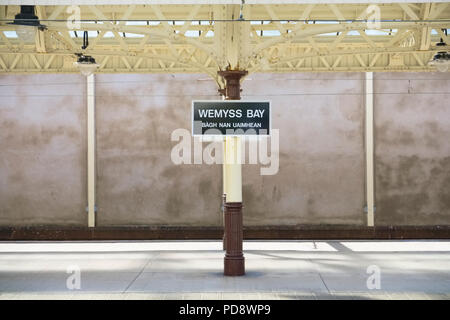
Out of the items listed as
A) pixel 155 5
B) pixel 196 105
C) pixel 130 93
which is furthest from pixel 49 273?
pixel 130 93

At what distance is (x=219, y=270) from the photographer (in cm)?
1179

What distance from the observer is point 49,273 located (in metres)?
11.7

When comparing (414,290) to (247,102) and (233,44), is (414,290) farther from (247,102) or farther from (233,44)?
(233,44)

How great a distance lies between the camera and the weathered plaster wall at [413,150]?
60.7 feet

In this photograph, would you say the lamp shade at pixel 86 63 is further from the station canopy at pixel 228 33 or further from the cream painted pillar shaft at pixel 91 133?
the cream painted pillar shaft at pixel 91 133

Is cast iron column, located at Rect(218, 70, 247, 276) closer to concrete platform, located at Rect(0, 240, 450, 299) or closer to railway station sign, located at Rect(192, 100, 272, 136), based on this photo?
concrete platform, located at Rect(0, 240, 450, 299)

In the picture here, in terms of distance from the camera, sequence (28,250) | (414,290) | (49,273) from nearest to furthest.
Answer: (414,290)
(49,273)
(28,250)

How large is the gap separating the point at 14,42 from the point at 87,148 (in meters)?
4.18

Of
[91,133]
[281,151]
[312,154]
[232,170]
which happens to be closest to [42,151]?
[91,133]

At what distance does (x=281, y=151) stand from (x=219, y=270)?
7466mm

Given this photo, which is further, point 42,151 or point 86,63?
point 42,151

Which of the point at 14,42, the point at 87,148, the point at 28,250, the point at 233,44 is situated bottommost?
the point at 28,250

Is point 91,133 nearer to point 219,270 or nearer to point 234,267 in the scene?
point 219,270
